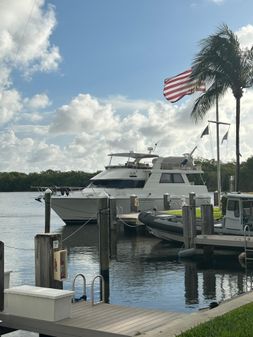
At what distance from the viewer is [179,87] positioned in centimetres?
3073

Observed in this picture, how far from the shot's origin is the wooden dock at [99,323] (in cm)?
827

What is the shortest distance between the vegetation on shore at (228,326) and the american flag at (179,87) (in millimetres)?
23324

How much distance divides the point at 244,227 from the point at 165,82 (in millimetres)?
14358

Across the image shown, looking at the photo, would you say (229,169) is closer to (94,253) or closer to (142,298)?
(94,253)

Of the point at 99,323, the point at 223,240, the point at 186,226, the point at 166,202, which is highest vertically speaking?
the point at 166,202

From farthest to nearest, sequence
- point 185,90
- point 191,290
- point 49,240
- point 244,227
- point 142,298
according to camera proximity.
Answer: point 185,90 → point 244,227 → point 191,290 → point 142,298 → point 49,240

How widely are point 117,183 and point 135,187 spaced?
1.42 metres

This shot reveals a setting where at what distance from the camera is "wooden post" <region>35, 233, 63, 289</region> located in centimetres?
1088

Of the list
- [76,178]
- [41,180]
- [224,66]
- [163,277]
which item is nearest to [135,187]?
[224,66]

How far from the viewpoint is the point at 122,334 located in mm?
7918

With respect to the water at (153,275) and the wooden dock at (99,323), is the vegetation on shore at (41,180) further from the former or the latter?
the wooden dock at (99,323)

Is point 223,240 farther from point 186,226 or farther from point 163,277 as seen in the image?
point 163,277

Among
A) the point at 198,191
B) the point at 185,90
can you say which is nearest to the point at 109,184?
the point at 198,191

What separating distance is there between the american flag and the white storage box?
22564mm
